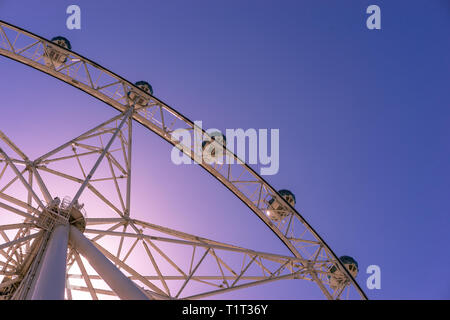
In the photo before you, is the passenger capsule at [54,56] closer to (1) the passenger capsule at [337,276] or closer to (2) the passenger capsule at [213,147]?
(2) the passenger capsule at [213,147]

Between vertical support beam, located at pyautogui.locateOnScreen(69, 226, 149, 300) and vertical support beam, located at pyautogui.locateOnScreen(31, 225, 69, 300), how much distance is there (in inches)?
13.5

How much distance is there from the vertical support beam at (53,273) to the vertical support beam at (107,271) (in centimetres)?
34

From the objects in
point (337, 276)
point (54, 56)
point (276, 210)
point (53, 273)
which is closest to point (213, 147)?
point (276, 210)

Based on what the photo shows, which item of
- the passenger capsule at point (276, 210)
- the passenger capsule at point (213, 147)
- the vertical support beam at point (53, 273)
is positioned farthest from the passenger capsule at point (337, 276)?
the vertical support beam at point (53, 273)

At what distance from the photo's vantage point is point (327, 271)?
1972 cm

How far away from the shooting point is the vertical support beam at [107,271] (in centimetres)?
831

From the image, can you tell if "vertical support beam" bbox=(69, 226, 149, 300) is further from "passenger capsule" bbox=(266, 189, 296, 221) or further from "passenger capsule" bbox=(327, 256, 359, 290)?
"passenger capsule" bbox=(327, 256, 359, 290)

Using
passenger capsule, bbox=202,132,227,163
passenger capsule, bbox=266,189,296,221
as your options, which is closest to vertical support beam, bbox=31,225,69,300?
passenger capsule, bbox=202,132,227,163

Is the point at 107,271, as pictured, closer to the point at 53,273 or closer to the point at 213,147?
the point at 53,273

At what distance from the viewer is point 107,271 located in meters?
9.01

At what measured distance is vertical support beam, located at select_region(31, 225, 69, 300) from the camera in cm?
723

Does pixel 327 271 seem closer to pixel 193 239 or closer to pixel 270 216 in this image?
Result: pixel 270 216
